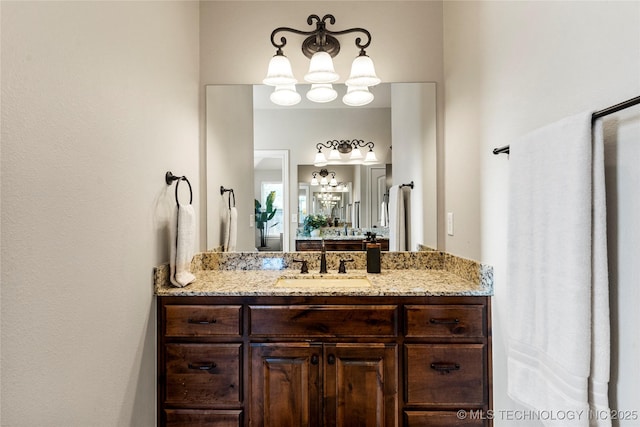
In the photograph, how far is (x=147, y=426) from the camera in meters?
1.41

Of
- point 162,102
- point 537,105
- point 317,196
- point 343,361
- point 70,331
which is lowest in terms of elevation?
point 343,361

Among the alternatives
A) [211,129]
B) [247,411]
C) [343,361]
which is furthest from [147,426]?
[211,129]

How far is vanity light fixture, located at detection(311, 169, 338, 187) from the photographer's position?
7.25ft

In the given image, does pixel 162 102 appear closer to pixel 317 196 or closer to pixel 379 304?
pixel 317 196

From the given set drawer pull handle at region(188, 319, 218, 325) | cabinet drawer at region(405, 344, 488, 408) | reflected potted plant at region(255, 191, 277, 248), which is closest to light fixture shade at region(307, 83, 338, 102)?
reflected potted plant at region(255, 191, 277, 248)

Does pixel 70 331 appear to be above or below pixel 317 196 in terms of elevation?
below

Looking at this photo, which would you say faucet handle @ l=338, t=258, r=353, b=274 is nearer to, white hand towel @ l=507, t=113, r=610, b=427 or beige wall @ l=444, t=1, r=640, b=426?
beige wall @ l=444, t=1, r=640, b=426

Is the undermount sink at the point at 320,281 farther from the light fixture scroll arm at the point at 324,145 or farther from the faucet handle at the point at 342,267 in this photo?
the light fixture scroll arm at the point at 324,145

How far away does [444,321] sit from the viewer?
1456mm

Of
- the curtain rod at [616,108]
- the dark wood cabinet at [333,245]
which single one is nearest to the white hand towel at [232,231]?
the dark wood cabinet at [333,245]

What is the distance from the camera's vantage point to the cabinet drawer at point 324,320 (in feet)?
4.79

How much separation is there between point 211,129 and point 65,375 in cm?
145

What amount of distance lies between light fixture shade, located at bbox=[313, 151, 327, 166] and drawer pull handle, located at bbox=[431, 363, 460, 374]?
4.39 feet

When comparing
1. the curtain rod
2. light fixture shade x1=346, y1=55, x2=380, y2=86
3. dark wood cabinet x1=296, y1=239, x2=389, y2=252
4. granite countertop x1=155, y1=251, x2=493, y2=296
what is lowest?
granite countertop x1=155, y1=251, x2=493, y2=296
